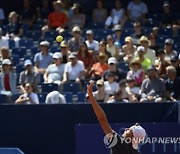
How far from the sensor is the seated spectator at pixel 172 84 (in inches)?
574

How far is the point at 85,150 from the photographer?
12602mm

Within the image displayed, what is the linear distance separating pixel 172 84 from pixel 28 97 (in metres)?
2.70

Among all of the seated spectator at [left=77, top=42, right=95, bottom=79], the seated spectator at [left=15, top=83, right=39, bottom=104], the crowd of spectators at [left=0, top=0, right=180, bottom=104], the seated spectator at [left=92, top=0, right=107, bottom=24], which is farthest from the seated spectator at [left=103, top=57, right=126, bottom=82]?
the seated spectator at [left=92, top=0, right=107, bottom=24]

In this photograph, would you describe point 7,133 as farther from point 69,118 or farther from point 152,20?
point 152,20

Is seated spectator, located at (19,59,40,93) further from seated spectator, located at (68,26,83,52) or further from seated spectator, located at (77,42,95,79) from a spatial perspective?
seated spectator, located at (68,26,83,52)

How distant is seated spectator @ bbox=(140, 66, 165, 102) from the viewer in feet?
47.7

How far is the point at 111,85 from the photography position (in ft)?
48.7

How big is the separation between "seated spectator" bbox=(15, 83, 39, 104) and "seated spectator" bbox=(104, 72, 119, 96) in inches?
53.4

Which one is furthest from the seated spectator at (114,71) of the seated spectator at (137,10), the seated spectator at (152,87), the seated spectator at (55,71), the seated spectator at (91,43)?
the seated spectator at (137,10)

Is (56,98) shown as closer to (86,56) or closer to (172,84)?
(172,84)

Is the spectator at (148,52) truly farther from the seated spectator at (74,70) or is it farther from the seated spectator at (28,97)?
the seated spectator at (28,97)

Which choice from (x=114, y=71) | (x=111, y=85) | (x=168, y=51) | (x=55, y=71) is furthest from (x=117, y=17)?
(x=111, y=85)

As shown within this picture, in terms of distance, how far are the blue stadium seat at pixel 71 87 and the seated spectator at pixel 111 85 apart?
75 centimetres

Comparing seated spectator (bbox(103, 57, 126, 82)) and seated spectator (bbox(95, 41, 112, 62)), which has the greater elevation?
seated spectator (bbox(95, 41, 112, 62))
